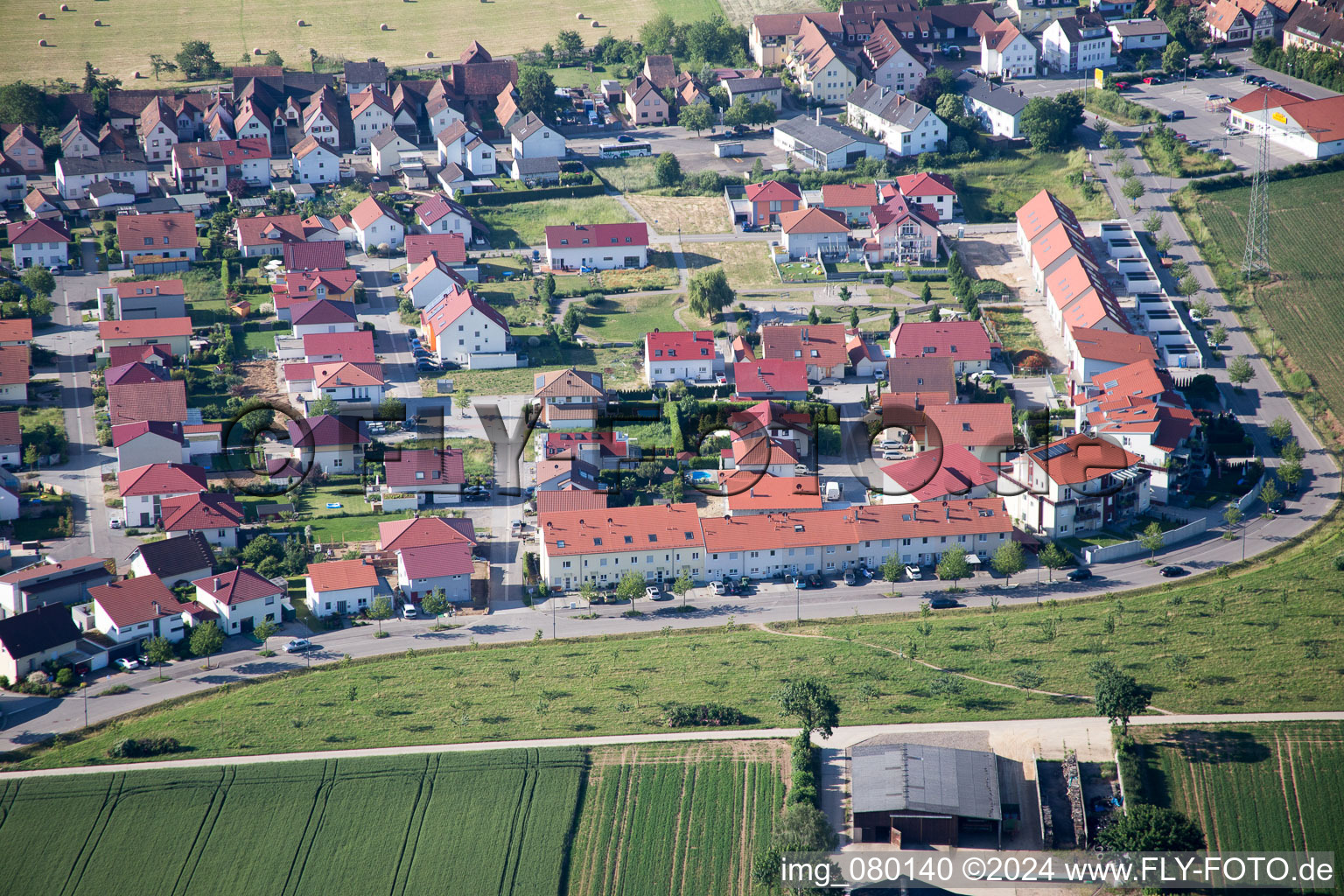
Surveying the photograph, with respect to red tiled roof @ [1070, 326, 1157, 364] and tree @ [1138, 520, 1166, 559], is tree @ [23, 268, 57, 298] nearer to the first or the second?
red tiled roof @ [1070, 326, 1157, 364]

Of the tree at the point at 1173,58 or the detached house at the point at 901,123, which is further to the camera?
the tree at the point at 1173,58

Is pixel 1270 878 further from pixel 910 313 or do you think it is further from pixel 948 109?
pixel 948 109

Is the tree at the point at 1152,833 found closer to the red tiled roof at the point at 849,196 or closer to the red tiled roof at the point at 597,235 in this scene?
the red tiled roof at the point at 597,235

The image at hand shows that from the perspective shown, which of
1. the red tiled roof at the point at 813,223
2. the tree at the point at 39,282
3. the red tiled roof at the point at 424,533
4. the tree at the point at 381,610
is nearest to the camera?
the tree at the point at 381,610

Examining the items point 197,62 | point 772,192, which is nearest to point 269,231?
point 772,192

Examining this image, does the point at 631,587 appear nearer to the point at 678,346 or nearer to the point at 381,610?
the point at 381,610

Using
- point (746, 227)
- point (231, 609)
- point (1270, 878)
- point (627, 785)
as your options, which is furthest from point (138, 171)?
point (1270, 878)

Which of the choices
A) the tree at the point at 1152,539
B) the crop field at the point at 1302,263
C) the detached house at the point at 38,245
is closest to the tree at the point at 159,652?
the tree at the point at 1152,539

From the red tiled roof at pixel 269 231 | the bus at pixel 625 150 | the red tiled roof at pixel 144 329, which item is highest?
the bus at pixel 625 150
